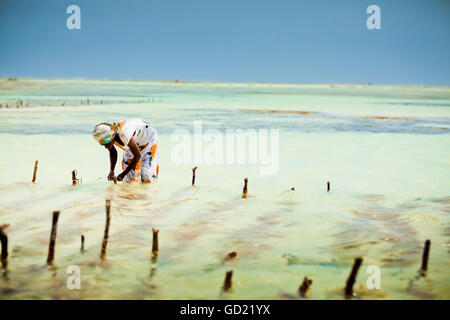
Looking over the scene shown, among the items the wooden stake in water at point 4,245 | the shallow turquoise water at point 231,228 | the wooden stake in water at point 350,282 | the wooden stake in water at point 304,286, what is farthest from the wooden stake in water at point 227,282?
the wooden stake in water at point 4,245

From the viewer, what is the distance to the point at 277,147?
1374 centimetres

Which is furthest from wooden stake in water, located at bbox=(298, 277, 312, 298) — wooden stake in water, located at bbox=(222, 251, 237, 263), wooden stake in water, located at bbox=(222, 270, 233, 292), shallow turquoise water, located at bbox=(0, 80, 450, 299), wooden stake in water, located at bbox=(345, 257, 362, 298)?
wooden stake in water, located at bbox=(222, 251, 237, 263)

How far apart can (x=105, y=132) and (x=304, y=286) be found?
3.60 metres

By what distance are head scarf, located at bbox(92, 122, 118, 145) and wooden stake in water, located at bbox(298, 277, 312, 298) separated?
355 cm

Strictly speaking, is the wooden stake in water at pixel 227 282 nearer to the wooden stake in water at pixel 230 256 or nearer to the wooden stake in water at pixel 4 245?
the wooden stake in water at pixel 230 256

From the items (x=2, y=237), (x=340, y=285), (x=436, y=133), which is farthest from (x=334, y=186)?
(x=436, y=133)

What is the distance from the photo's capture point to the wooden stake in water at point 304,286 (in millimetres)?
3896

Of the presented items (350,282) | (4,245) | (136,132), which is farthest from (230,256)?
(136,132)

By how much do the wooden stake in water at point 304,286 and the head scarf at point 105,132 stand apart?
355 centimetres

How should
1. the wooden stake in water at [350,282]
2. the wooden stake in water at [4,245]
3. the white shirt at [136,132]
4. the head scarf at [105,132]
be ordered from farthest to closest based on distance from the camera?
the white shirt at [136,132]
the head scarf at [105,132]
the wooden stake in water at [4,245]
the wooden stake in water at [350,282]

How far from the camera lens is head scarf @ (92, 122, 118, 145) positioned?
6.27 meters

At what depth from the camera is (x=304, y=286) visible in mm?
3939

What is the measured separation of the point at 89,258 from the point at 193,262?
1008 mm
